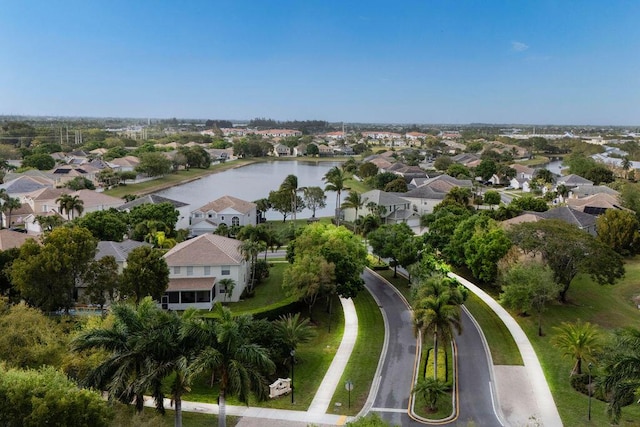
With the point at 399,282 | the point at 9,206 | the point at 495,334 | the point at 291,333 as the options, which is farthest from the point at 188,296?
the point at 9,206

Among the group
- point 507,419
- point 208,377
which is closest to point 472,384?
point 507,419

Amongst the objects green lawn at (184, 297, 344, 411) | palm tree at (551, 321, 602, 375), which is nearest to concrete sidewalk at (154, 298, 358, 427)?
green lawn at (184, 297, 344, 411)

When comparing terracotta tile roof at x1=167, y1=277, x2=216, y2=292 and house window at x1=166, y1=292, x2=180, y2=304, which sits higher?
terracotta tile roof at x1=167, y1=277, x2=216, y2=292

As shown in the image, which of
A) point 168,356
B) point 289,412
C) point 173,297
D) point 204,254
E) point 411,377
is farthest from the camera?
point 204,254

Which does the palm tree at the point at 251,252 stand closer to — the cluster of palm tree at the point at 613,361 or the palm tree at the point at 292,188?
the cluster of palm tree at the point at 613,361

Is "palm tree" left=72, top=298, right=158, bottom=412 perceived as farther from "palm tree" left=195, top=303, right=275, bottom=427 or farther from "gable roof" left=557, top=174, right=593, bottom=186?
"gable roof" left=557, top=174, right=593, bottom=186

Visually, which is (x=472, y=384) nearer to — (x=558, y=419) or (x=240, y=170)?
(x=558, y=419)

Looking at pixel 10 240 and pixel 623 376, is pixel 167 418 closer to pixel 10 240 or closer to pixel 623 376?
pixel 623 376
